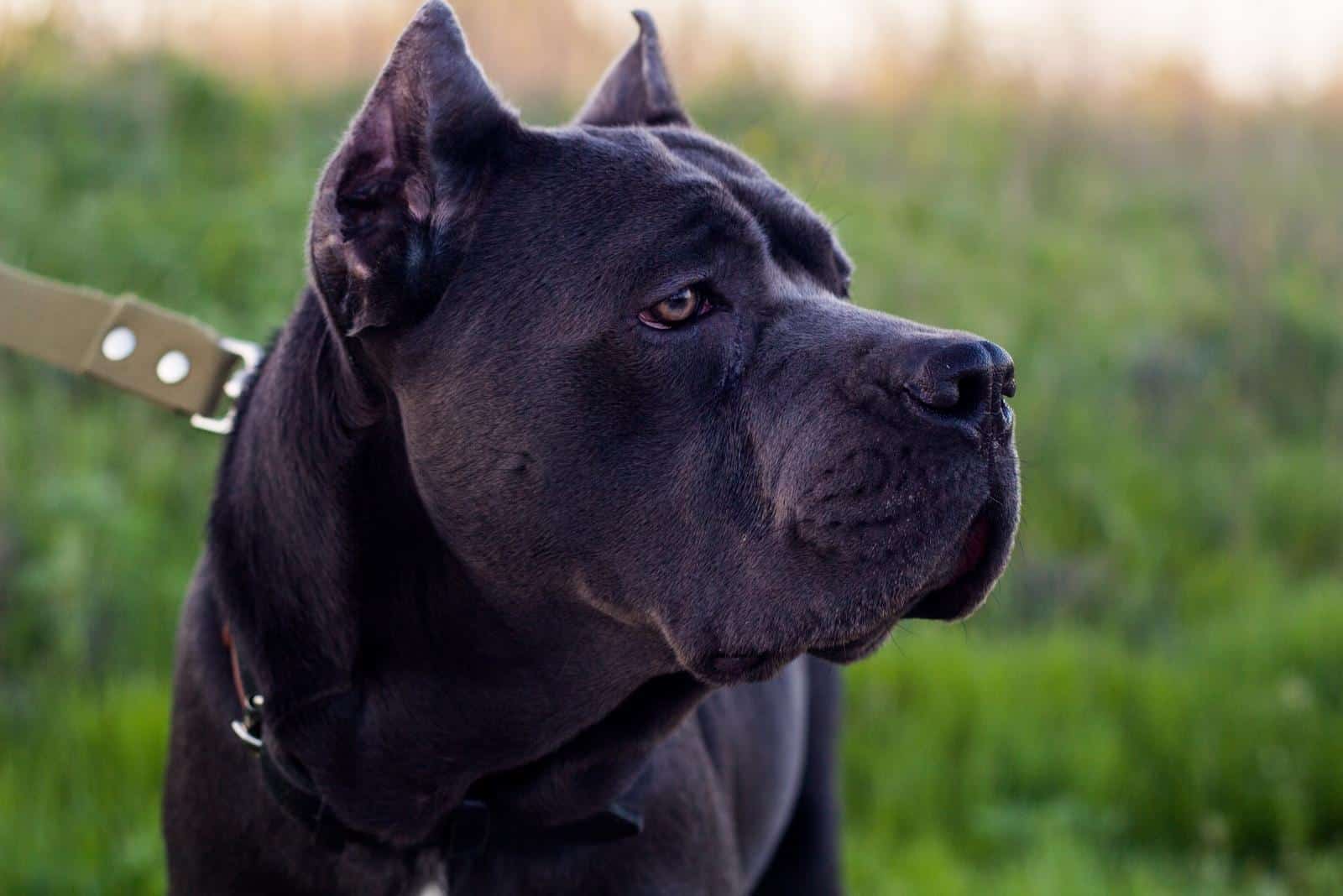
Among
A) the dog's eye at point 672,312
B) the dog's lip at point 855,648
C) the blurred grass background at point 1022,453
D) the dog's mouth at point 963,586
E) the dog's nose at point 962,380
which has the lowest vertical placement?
the blurred grass background at point 1022,453

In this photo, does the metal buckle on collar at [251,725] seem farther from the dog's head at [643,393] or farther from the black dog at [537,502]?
the dog's head at [643,393]

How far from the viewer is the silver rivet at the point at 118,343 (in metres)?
2.83

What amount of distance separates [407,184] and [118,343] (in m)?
0.99

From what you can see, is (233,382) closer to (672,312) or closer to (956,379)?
(672,312)

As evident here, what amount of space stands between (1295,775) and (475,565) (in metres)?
3.00

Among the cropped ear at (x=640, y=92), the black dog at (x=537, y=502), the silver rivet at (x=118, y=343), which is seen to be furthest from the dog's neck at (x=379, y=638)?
the cropped ear at (x=640, y=92)

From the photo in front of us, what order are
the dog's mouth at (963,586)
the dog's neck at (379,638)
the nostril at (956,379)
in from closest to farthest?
the nostril at (956,379), the dog's mouth at (963,586), the dog's neck at (379,638)

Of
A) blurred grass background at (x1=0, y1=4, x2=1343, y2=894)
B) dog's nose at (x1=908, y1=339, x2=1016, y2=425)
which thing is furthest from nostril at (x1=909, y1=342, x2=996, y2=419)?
blurred grass background at (x1=0, y1=4, x2=1343, y2=894)

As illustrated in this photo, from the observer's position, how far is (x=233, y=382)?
8.79 feet

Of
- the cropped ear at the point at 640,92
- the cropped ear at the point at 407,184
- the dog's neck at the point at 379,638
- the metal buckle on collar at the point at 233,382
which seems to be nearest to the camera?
the cropped ear at the point at 407,184

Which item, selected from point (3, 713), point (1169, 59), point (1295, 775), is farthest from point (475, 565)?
point (1169, 59)

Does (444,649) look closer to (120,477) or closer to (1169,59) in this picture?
(120,477)

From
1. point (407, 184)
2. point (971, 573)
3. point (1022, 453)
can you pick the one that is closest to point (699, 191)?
point (407, 184)

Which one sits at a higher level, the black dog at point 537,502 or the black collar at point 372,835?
the black dog at point 537,502
